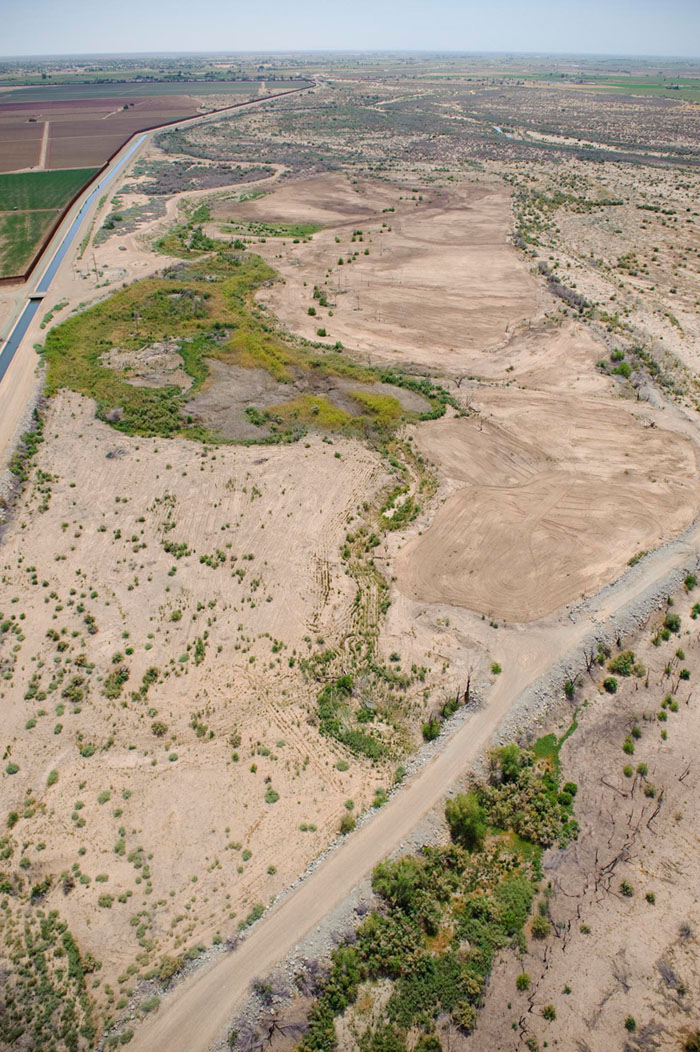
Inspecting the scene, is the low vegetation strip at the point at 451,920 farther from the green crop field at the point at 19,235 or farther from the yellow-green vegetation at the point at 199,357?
the green crop field at the point at 19,235

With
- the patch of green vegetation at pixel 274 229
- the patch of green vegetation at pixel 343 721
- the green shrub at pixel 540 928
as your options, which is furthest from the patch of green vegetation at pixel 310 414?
the patch of green vegetation at pixel 274 229

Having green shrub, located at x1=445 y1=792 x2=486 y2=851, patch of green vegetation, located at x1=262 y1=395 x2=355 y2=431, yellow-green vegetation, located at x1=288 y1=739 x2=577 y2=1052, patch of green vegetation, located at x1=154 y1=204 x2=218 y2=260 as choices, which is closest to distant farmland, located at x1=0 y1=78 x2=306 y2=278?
patch of green vegetation, located at x1=154 y1=204 x2=218 y2=260

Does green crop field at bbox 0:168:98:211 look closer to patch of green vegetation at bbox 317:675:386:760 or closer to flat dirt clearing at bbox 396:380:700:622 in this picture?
flat dirt clearing at bbox 396:380:700:622

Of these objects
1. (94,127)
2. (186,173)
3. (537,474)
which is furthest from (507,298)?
(94,127)

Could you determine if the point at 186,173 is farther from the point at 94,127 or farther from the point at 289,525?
the point at 289,525

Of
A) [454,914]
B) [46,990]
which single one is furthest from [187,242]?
[454,914]
